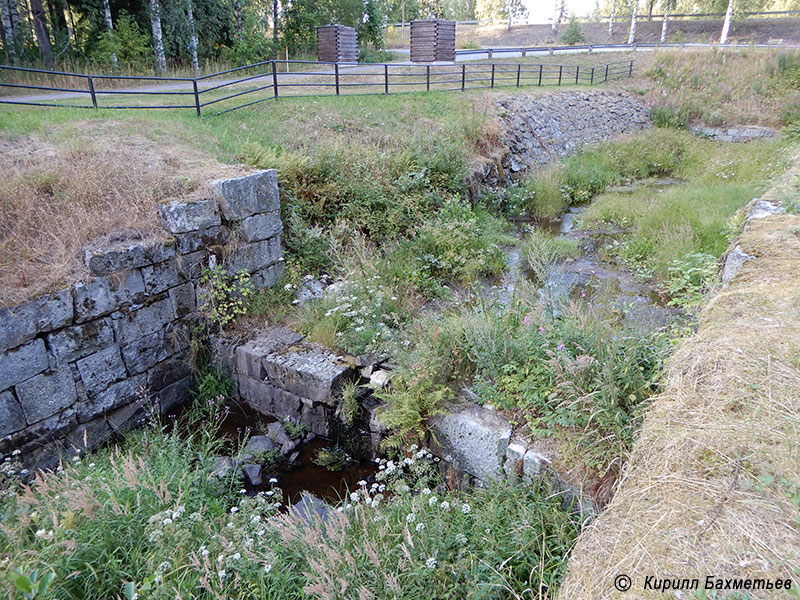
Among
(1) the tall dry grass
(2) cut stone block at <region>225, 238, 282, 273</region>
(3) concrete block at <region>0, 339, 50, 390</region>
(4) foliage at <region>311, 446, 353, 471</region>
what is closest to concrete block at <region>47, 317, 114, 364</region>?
(3) concrete block at <region>0, 339, 50, 390</region>

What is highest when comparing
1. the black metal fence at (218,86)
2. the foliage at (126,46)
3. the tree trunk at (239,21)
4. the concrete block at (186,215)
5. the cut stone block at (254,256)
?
the tree trunk at (239,21)

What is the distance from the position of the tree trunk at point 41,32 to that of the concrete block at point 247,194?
11878mm

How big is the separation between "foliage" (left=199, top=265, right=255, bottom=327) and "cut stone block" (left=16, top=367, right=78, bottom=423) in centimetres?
172

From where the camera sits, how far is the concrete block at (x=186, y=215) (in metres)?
6.07

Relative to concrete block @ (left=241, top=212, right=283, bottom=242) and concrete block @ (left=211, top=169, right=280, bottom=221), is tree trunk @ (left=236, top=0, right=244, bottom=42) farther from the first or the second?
concrete block @ (left=241, top=212, right=283, bottom=242)

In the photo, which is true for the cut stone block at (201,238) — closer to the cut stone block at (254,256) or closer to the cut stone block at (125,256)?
the cut stone block at (125,256)

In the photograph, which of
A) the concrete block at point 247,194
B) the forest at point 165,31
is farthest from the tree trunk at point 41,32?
the concrete block at point 247,194

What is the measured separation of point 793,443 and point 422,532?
2.14m

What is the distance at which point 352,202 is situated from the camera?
840cm

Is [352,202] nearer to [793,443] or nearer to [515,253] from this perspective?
[515,253]

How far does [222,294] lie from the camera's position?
6.53 meters

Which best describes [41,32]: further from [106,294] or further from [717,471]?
[717,471]

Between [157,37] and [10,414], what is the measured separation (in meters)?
15.4

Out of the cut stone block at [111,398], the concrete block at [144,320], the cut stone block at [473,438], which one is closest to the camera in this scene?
the cut stone block at [473,438]
